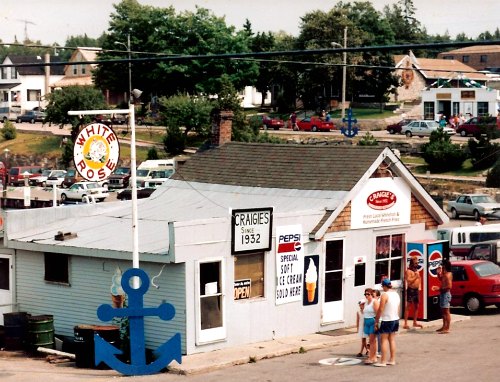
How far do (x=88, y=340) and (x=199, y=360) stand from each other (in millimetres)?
2394

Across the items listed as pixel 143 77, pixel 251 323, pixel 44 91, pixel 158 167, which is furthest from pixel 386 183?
pixel 44 91

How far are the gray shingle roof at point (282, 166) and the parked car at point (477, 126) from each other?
4590 cm

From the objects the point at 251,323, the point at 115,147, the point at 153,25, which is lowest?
the point at 251,323

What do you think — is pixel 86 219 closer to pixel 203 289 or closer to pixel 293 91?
pixel 203 289

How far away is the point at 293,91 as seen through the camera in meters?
109

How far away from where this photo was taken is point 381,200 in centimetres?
2711

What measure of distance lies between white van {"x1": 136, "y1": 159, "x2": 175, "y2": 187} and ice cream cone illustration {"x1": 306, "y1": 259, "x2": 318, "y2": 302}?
134 feet

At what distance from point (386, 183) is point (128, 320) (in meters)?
8.21

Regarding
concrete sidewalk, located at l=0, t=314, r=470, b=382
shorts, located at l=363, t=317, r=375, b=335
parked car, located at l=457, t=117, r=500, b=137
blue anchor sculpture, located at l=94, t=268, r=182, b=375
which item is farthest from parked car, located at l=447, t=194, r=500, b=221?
blue anchor sculpture, located at l=94, t=268, r=182, b=375

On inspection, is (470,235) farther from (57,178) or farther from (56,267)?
(57,178)

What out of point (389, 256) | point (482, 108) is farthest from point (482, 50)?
point (389, 256)

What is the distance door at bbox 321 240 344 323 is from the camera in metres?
25.9

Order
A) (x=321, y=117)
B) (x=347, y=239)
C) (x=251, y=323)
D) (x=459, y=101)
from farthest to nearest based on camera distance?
1. (x=321, y=117)
2. (x=459, y=101)
3. (x=347, y=239)
4. (x=251, y=323)

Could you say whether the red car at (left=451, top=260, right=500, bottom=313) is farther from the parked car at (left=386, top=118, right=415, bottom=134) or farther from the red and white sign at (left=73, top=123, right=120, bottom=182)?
the parked car at (left=386, top=118, right=415, bottom=134)
